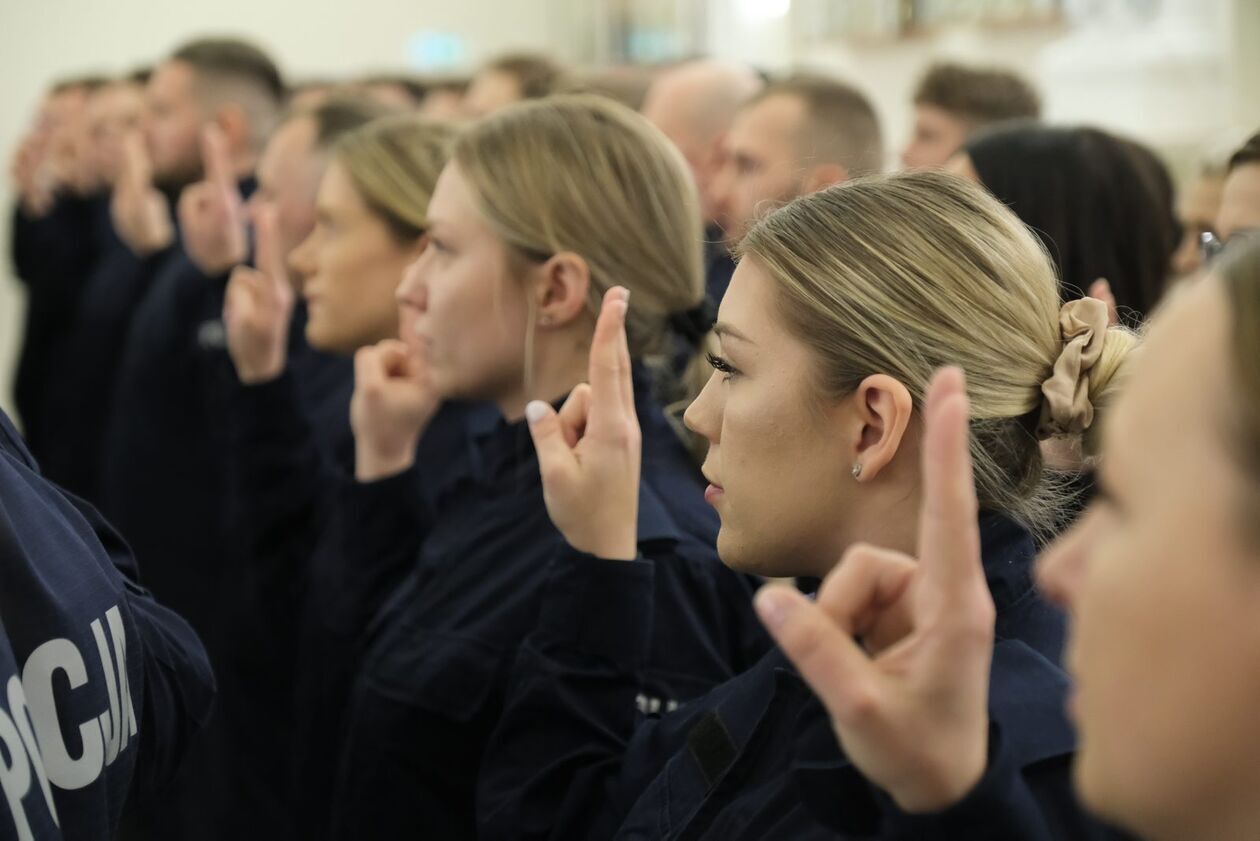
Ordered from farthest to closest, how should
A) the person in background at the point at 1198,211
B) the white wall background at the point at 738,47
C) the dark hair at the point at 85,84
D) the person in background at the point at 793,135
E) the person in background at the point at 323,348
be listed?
the dark hair at the point at 85,84 → the white wall background at the point at 738,47 → the person in background at the point at 793,135 → the person in background at the point at 323,348 → the person in background at the point at 1198,211

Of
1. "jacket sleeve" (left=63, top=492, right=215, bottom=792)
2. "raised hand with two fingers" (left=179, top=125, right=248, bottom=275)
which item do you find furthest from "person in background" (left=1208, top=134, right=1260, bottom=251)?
"raised hand with two fingers" (left=179, top=125, right=248, bottom=275)

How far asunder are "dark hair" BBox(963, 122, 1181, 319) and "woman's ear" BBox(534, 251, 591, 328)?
794mm

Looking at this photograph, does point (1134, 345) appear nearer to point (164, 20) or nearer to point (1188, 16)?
point (1188, 16)

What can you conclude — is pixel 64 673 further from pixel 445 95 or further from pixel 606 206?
pixel 445 95

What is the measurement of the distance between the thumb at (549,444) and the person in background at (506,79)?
9.29ft

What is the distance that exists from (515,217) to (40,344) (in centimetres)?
388

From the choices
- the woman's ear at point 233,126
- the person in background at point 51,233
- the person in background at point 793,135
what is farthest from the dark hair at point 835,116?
the person in background at point 51,233

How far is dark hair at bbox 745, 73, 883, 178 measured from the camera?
3219 mm

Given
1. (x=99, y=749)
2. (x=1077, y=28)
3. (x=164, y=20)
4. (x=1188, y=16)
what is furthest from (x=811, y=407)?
(x=164, y=20)

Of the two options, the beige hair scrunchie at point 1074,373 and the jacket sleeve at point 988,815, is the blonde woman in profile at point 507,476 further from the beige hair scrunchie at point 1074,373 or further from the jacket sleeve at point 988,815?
the jacket sleeve at point 988,815

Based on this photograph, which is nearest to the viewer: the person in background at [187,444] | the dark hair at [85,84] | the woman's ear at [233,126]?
the person in background at [187,444]

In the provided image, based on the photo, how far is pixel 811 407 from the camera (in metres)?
1.26

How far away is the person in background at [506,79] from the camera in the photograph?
4.30 metres

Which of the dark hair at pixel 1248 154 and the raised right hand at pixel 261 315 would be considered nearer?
the dark hair at pixel 1248 154
